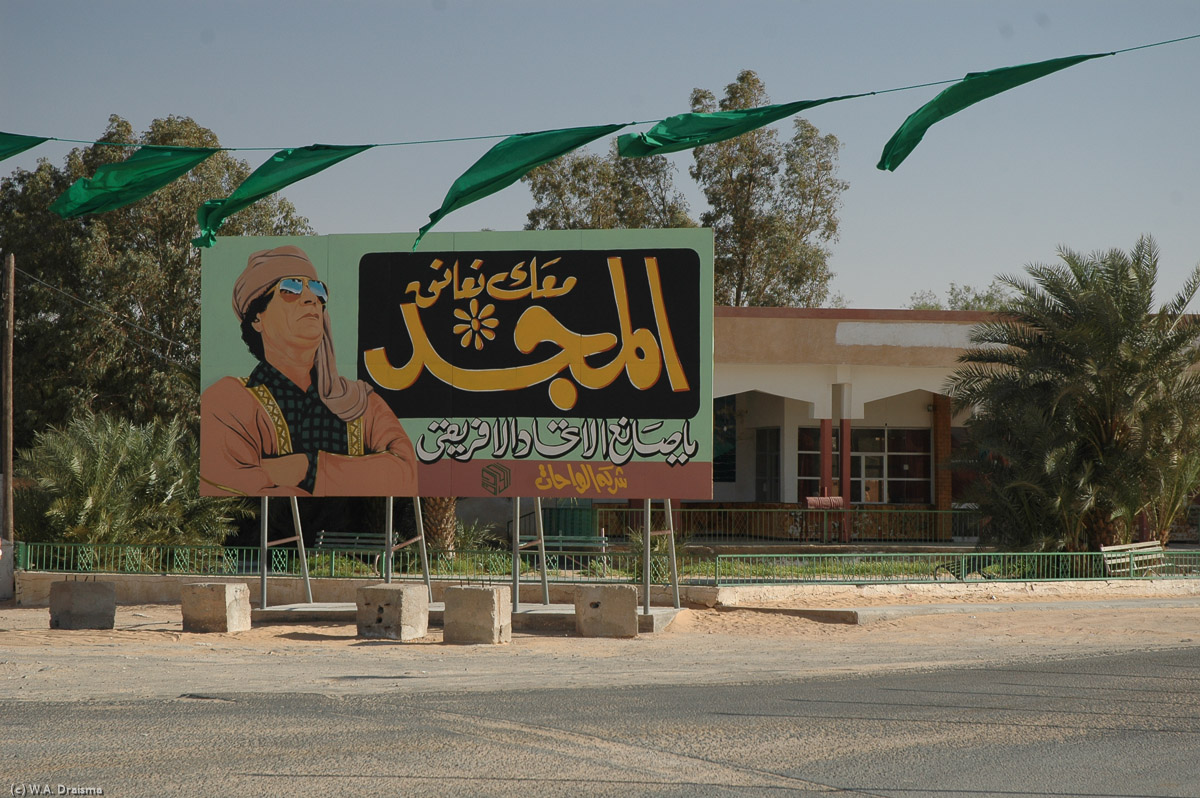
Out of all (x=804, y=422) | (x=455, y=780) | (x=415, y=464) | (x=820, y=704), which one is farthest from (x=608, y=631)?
(x=804, y=422)

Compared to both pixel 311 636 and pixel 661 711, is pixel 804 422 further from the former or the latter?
pixel 661 711

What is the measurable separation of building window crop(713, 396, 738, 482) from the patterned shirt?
16.8 meters

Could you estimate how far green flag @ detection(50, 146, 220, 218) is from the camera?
34.0ft

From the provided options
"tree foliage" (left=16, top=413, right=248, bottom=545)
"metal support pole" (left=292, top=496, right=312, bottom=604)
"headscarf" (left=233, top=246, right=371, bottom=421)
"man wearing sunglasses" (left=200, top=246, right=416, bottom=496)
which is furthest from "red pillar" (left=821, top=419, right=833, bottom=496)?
"headscarf" (left=233, top=246, right=371, bottom=421)

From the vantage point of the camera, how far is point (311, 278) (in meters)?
15.1

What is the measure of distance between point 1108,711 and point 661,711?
320cm

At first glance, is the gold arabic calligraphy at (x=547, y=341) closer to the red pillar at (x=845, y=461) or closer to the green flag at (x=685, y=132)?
the green flag at (x=685, y=132)

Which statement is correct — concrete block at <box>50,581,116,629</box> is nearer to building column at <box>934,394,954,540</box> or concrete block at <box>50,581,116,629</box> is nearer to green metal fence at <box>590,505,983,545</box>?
green metal fence at <box>590,505,983,545</box>

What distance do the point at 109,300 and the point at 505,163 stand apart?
2312 cm

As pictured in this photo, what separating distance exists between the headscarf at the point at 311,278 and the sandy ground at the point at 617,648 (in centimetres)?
300

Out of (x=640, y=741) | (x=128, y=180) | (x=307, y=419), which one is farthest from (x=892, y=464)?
(x=640, y=741)

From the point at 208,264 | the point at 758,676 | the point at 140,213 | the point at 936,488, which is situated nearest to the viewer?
the point at 758,676

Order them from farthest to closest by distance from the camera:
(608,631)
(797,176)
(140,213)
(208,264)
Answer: (797,176)
(140,213)
(208,264)
(608,631)

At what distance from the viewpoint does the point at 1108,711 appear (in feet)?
26.7
